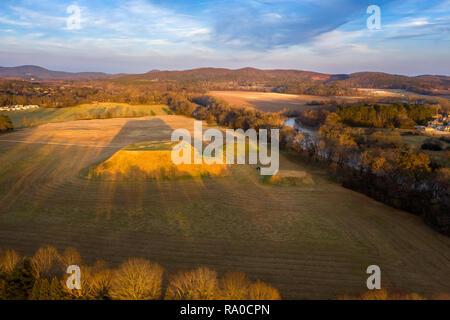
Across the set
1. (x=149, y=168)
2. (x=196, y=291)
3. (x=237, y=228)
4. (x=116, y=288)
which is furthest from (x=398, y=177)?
(x=149, y=168)

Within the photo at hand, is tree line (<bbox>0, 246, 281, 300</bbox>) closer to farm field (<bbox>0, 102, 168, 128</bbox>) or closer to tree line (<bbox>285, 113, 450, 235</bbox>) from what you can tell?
tree line (<bbox>285, 113, 450, 235</bbox>)

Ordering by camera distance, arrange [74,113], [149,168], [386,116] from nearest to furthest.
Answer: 1. [149,168]
2. [386,116]
3. [74,113]

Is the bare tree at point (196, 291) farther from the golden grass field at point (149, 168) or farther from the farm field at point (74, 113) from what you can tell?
the farm field at point (74, 113)

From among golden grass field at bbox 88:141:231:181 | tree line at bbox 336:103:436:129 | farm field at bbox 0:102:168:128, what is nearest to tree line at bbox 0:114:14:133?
farm field at bbox 0:102:168:128

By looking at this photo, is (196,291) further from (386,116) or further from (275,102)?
(275,102)

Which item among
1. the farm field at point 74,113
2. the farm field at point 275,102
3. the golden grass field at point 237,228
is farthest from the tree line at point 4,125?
the farm field at point 275,102
